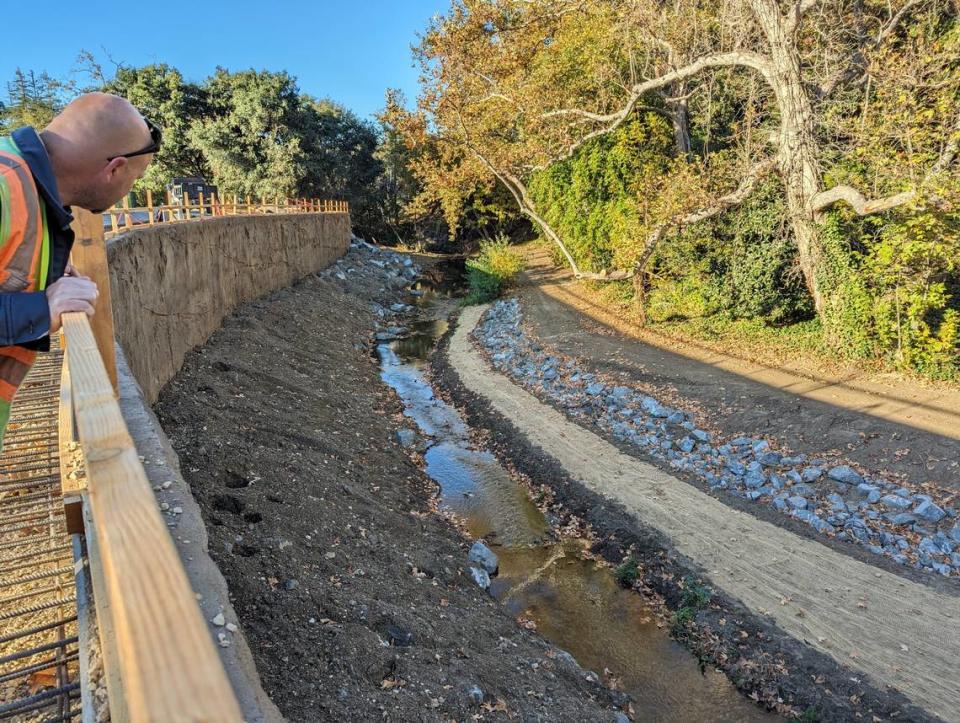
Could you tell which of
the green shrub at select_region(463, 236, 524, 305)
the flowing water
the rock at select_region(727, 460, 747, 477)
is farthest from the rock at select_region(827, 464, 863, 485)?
the green shrub at select_region(463, 236, 524, 305)

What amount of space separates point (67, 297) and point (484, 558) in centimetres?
770

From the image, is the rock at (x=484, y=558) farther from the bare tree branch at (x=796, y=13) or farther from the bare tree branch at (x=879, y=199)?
the bare tree branch at (x=796, y=13)

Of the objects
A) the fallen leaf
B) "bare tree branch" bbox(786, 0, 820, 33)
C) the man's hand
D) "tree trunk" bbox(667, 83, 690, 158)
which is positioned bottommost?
the fallen leaf

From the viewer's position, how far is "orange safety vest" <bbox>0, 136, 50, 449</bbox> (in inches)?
65.9

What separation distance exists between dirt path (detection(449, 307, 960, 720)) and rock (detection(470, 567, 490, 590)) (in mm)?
2707

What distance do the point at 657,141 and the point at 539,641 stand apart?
1788cm

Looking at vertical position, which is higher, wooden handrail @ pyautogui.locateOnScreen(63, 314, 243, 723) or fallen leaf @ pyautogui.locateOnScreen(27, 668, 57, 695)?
wooden handrail @ pyautogui.locateOnScreen(63, 314, 243, 723)

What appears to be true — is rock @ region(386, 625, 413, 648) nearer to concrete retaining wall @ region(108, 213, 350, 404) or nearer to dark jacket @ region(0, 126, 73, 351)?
concrete retaining wall @ region(108, 213, 350, 404)

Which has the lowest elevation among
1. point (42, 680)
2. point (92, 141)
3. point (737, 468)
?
point (737, 468)

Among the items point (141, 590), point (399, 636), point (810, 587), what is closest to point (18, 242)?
point (141, 590)

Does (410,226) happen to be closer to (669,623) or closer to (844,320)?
(844,320)

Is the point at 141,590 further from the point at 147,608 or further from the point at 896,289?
the point at 896,289

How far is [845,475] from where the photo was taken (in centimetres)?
951

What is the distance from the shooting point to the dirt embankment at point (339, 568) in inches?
204
